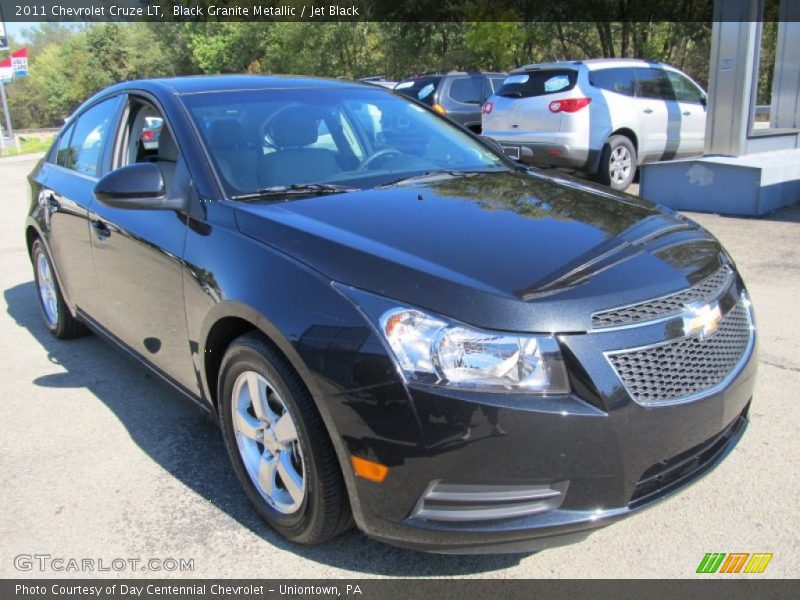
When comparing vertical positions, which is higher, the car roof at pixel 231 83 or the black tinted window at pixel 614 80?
the car roof at pixel 231 83

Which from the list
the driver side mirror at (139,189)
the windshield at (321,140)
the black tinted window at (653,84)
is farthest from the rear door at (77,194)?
the black tinted window at (653,84)

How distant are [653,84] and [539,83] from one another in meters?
1.88

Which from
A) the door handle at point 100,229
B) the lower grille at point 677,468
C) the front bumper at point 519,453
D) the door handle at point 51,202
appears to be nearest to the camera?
the front bumper at point 519,453

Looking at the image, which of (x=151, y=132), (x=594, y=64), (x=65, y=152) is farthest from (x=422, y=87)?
(x=151, y=132)

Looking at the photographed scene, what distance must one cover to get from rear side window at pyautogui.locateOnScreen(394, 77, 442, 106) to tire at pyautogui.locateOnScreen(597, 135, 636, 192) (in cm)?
449

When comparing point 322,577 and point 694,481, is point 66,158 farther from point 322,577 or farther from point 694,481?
point 694,481

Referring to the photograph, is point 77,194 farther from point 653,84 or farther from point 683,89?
point 683,89

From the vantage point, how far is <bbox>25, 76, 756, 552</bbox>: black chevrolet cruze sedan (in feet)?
6.65

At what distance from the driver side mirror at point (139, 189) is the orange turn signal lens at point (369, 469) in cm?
143

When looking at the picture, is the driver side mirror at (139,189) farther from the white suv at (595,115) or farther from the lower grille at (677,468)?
the white suv at (595,115)

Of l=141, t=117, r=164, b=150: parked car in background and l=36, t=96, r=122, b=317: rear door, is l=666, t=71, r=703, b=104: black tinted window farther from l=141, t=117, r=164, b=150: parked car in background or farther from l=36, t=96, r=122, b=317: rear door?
l=141, t=117, r=164, b=150: parked car in background

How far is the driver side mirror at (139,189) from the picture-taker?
298 centimetres

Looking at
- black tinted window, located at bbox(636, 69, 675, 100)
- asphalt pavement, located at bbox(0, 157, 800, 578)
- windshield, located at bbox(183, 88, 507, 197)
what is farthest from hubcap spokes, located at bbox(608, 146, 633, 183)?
windshield, located at bbox(183, 88, 507, 197)
